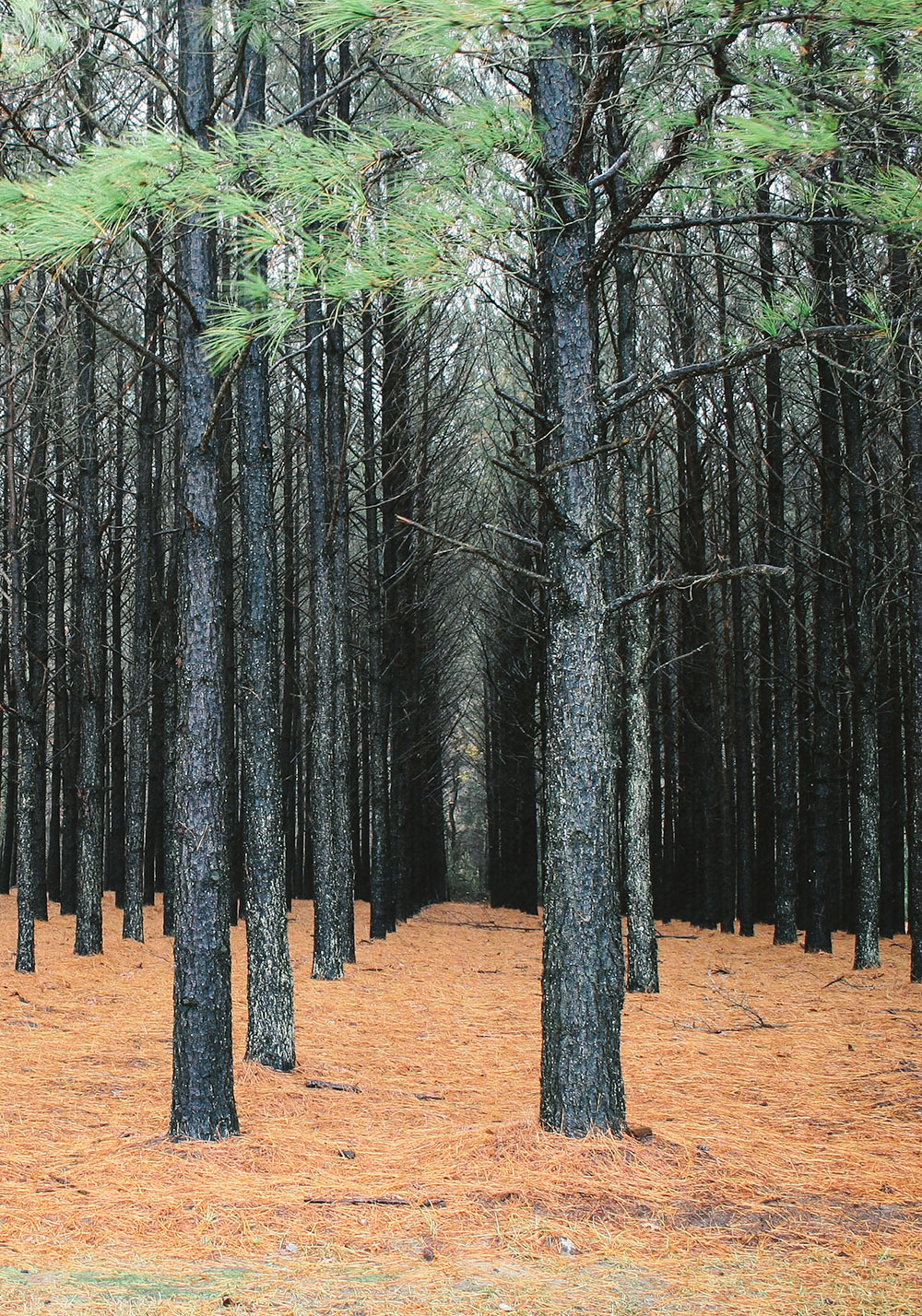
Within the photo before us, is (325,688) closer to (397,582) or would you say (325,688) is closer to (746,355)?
(397,582)

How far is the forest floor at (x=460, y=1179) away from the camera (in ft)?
10.9

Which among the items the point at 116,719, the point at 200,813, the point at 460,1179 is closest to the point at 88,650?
the point at 116,719

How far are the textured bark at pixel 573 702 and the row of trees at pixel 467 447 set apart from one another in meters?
0.02

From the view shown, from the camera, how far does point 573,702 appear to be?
15.9 ft

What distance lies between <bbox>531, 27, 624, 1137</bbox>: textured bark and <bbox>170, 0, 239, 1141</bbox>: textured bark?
Result: 153 centimetres

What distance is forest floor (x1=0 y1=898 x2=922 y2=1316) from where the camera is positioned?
3.32 metres

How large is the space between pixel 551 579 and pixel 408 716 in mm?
10248

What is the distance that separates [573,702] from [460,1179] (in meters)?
2.08

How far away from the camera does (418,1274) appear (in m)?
3.43

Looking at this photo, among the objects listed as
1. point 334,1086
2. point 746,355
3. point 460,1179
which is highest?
point 746,355

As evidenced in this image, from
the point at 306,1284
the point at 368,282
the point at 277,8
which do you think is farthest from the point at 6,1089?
the point at 277,8

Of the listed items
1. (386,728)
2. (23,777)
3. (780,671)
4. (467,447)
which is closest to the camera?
(23,777)

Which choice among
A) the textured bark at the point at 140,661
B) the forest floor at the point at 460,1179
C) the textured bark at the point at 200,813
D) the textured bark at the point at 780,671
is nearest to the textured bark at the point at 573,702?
the forest floor at the point at 460,1179

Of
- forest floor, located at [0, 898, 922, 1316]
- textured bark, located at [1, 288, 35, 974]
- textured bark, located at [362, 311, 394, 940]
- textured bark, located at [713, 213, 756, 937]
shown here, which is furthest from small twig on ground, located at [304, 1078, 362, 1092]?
textured bark, located at [713, 213, 756, 937]
